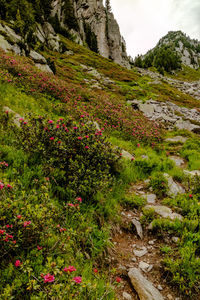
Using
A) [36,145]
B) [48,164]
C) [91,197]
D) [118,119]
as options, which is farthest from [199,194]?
[118,119]

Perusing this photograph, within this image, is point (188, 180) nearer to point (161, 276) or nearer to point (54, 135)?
point (161, 276)

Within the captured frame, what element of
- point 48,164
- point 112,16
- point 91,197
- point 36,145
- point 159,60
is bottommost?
point 91,197

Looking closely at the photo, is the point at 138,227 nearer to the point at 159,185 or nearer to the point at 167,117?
the point at 159,185

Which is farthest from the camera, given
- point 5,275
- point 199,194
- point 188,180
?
point 188,180

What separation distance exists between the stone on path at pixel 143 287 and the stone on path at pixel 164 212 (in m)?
1.75

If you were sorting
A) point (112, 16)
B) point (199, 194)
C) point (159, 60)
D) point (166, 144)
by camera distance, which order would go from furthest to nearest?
1. point (159, 60)
2. point (112, 16)
3. point (166, 144)
4. point (199, 194)

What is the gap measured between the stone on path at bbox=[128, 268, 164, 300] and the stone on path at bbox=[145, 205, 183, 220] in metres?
1.75

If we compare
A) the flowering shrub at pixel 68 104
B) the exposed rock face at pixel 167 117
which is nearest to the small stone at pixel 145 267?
the flowering shrub at pixel 68 104

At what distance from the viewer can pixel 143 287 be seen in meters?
2.88

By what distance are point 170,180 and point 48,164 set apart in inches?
168

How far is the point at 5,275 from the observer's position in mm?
2012

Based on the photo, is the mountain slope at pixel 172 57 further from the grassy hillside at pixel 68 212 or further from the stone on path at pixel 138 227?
the stone on path at pixel 138 227

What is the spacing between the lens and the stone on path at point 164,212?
444cm

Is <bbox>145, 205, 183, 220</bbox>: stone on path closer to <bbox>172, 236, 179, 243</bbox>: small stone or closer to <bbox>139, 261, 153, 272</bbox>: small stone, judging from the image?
<bbox>172, 236, 179, 243</bbox>: small stone
